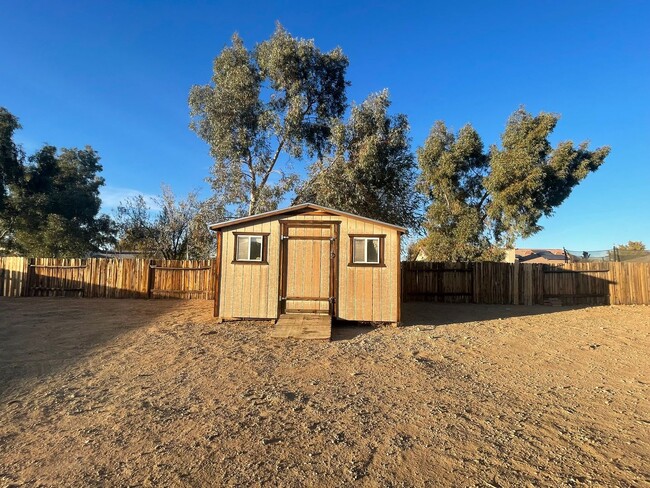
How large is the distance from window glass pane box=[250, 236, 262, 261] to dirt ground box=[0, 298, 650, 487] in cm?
225

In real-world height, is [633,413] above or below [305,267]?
below

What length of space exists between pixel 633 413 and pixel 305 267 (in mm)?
7217

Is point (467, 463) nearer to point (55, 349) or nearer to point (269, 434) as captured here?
point (269, 434)

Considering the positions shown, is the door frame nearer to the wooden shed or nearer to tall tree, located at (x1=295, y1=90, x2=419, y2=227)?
the wooden shed

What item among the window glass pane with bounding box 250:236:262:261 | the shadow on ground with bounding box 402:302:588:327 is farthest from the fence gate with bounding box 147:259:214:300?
the shadow on ground with bounding box 402:302:588:327

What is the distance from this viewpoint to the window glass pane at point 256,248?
10.4 meters

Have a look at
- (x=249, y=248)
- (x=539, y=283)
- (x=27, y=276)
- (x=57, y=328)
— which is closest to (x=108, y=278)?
(x=27, y=276)

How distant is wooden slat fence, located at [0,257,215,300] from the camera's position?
50.6 ft

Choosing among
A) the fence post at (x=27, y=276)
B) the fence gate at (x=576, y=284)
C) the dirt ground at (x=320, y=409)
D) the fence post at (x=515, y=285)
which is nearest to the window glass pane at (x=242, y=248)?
the dirt ground at (x=320, y=409)

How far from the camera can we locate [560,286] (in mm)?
15594

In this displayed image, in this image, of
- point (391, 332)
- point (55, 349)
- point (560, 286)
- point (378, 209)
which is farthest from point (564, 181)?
point (55, 349)

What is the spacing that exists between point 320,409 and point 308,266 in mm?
5968

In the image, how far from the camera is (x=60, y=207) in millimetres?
23047

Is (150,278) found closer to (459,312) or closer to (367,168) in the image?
(367,168)
